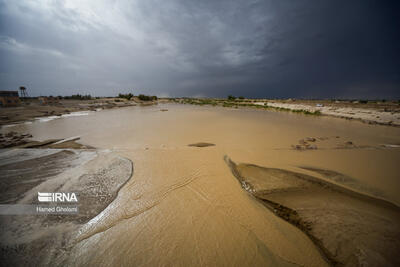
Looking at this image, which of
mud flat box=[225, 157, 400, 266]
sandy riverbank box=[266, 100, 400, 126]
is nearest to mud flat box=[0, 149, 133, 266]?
mud flat box=[225, 157, 400, 266]

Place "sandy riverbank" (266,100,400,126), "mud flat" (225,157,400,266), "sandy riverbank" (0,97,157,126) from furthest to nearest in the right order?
1. "sandy riverbank" (0,97,157,126)
2. "sandy riverbank" (266,100,400,126)
3. "mud flat" (225,157,400,266)

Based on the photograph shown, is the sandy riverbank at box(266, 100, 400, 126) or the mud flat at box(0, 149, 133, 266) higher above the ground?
the sandy riverbank at box(266, 100, 400, 126)

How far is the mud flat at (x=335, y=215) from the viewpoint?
1.48 meters

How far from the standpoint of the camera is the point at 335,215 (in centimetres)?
197

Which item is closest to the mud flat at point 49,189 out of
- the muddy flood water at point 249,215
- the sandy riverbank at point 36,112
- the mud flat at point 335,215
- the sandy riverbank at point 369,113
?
the muddy flood water at point 249,215

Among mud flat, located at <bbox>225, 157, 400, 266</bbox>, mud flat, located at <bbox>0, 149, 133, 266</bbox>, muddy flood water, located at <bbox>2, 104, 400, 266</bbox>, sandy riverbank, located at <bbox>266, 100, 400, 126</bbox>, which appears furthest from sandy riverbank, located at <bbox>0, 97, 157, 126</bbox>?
sandy riverbank, located at <bbox>266, 100, 400, 126</bbox>

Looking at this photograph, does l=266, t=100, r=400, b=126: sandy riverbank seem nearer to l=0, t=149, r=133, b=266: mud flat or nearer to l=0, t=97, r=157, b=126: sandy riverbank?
l=0, t=149, r=133, b=266: mud flat

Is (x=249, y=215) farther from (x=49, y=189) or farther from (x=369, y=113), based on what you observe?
(x=369, y=113)

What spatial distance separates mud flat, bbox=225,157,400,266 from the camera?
4.87 feet

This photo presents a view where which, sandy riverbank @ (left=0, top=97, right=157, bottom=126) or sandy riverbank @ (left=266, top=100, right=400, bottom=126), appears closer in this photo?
sandy riverbank @ (left=266, top=100, right=400, bottom=126)

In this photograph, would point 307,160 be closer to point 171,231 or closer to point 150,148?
point 171,231

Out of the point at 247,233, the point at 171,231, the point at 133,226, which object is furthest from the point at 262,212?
the point at 133,226

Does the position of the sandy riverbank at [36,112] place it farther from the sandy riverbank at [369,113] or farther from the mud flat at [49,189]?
the sandy riverbank at [369,113]

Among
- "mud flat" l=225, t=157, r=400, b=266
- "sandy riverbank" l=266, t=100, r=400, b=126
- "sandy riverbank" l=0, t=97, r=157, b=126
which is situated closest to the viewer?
"mud flat" l=225, t=157, r=400, b=266
